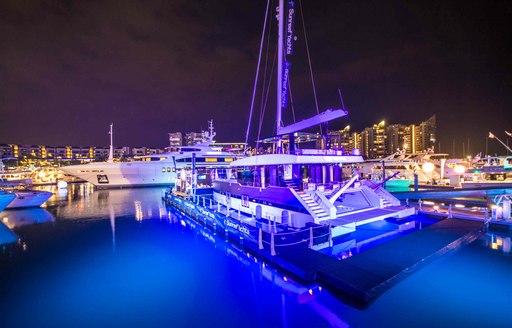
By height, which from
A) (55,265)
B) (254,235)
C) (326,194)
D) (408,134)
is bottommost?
(55,265)

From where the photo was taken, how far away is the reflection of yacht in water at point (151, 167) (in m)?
42.6

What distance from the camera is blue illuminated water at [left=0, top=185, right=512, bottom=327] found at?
5.93 metres

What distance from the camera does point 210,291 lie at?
7.49 m

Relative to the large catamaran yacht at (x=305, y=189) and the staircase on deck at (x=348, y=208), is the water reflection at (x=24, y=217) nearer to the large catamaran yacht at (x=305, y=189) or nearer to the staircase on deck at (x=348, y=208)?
the large catamaran yacht at (x=305, y=189)

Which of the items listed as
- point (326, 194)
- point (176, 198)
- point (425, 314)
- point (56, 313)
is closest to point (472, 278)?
point (425, 314)

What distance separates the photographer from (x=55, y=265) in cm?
1008

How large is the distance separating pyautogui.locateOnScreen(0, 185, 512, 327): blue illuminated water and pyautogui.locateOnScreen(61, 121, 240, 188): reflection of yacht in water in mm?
33231

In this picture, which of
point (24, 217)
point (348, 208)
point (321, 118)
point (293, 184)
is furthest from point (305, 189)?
point (24, 217)

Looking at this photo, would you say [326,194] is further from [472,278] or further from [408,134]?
[408,134]

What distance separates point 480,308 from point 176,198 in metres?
21.7

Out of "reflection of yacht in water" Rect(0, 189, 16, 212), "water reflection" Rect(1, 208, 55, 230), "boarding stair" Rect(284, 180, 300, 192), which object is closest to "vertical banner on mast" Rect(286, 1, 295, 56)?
"boarding stair" Rect(284, 180, 300, 192)

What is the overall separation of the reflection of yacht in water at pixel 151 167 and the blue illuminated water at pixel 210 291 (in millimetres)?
33231

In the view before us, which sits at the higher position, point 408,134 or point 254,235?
point 408,134

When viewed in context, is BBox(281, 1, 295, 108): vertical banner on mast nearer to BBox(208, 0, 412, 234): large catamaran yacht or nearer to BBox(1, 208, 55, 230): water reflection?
BBox(208, 0, 412, 234): large catamaran yacht
